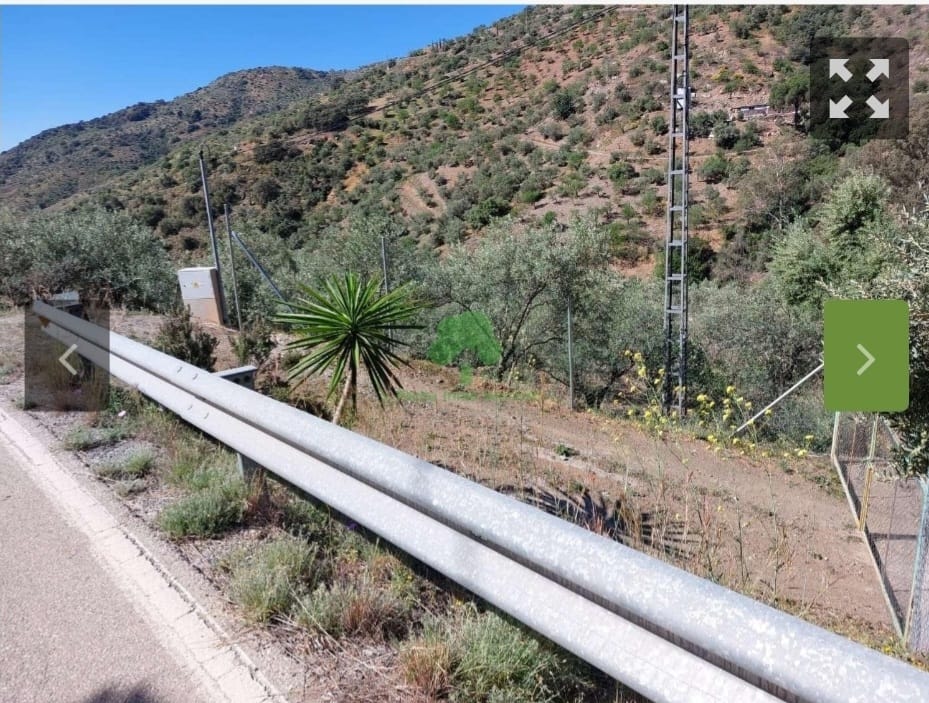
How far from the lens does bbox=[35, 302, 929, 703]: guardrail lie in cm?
123

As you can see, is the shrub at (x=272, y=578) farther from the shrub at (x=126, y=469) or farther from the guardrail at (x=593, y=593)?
the shrub at (x=126, y=469)

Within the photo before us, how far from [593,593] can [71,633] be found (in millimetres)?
1770

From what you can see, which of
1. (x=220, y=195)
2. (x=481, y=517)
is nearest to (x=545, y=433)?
(x=481, y=517)

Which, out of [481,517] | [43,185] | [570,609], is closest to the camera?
[570,609]

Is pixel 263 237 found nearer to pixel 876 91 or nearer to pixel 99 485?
pixel 99 485

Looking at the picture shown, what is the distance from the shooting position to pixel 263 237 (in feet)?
74.9

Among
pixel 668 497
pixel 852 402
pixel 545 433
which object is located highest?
pixel 852 402

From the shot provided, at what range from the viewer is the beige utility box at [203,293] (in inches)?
439

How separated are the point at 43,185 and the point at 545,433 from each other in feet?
185

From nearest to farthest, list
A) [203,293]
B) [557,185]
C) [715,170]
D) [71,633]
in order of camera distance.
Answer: [71,633] < [203,293] < [715,170] < [557,185]

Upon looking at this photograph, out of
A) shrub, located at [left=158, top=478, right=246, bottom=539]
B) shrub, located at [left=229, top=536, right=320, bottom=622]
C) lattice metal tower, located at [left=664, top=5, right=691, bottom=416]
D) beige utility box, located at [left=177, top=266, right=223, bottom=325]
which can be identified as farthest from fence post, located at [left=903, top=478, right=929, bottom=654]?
beige utility box, located at [left=177, top=266, right=223, bottom=325]

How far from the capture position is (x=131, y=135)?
65250 millimetres

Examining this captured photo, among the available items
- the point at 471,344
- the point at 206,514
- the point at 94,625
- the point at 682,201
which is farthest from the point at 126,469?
the point at 471,344

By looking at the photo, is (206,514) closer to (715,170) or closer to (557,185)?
(557,185)
